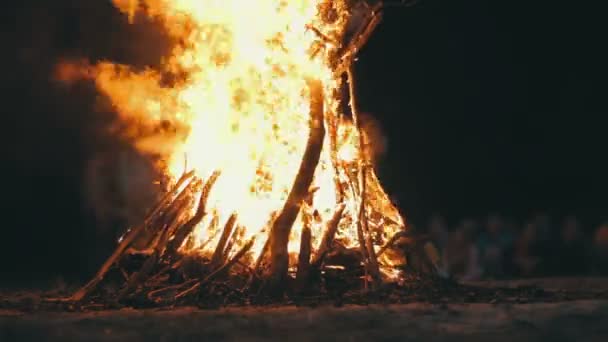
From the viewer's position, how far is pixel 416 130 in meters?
19.0

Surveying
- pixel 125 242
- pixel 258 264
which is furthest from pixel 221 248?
pixel 125 242

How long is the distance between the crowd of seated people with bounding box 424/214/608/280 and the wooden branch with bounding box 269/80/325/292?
4161 mm

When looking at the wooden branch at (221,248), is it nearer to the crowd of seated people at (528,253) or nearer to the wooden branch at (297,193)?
the wooden branch at (297,193)

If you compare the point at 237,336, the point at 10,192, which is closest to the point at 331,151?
the point at 237,336

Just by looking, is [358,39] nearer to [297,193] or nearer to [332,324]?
[297,193]

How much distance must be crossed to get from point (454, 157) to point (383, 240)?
7.34m

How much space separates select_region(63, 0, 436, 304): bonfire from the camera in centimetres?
1095

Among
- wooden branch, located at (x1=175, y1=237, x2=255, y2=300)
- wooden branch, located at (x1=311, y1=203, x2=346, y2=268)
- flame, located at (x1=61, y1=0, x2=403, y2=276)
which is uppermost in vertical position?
flame, located at (x1=61, y1=0, x2=403, y2=276)

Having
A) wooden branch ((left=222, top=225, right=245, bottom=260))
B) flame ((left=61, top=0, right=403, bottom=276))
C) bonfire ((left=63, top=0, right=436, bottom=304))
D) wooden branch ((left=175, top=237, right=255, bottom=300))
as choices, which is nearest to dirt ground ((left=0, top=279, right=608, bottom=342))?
wooden branch ((left=175, top=237, right=255, bottom=300))

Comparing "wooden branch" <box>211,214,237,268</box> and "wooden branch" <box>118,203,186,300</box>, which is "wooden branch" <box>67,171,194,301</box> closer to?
"wooden branch" <box>118,203,186,300</box>

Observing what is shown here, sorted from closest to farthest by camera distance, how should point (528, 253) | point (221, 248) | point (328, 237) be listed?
point (221, 248)
point (328, 237)
point (528, 253)

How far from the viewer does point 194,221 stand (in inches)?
440

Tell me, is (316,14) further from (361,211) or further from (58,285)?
(58,285)

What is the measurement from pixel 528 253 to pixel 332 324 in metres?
6.96
